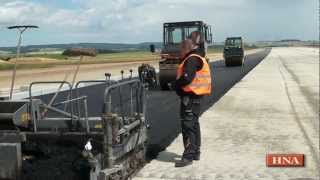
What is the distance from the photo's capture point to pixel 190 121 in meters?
8.64

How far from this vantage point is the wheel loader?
25203mm

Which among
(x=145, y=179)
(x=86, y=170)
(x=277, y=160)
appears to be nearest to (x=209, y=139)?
(x=277, y=160)

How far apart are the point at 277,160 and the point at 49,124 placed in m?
3.53

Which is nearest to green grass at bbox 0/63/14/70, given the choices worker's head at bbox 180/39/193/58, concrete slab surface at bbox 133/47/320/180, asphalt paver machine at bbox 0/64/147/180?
concrete slab surface at bbox 133/47/320/180

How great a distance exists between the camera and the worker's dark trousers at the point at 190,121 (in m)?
8.60

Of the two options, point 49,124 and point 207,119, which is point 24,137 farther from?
point 207,119

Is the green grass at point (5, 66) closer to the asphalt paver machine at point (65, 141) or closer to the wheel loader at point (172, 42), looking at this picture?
the wheel loader at point (172, 42)

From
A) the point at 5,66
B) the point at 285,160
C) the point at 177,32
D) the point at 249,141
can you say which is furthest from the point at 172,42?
the point at 5,66

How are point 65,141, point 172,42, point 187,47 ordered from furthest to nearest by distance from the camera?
point 172,42 → point 187,47 → point 65,141

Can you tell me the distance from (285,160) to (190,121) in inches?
67.4

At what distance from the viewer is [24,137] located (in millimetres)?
7734

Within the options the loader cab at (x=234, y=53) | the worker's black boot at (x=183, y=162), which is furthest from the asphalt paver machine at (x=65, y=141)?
the loader cab at (x=234, y=53)

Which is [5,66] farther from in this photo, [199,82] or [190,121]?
[199,82]

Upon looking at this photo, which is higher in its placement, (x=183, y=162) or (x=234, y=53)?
(x=183, y=162)
